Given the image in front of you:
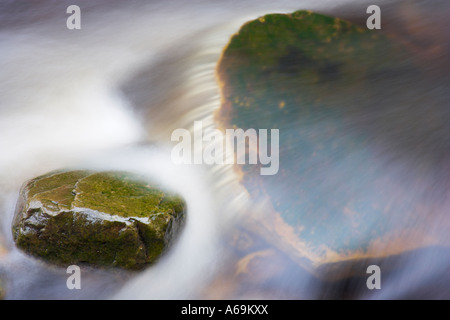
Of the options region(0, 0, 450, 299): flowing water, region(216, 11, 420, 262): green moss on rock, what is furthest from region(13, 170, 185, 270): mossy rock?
region(216, 11, 420, 262): green moss on rock

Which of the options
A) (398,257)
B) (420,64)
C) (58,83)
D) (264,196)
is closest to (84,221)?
(264,196)

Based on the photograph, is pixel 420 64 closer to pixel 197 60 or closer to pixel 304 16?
pixel 304 16

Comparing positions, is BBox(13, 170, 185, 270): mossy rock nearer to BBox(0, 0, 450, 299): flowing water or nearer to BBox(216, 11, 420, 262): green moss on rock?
BBox(0, 0, 450, 299): flowing water

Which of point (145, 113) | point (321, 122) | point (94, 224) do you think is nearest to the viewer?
point (94, 224)

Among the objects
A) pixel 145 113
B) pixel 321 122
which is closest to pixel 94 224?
pixel 145 113

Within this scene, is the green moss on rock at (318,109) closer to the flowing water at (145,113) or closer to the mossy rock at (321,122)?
the mossy rock at (321,122)

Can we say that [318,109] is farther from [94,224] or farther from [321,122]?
[94,224]
